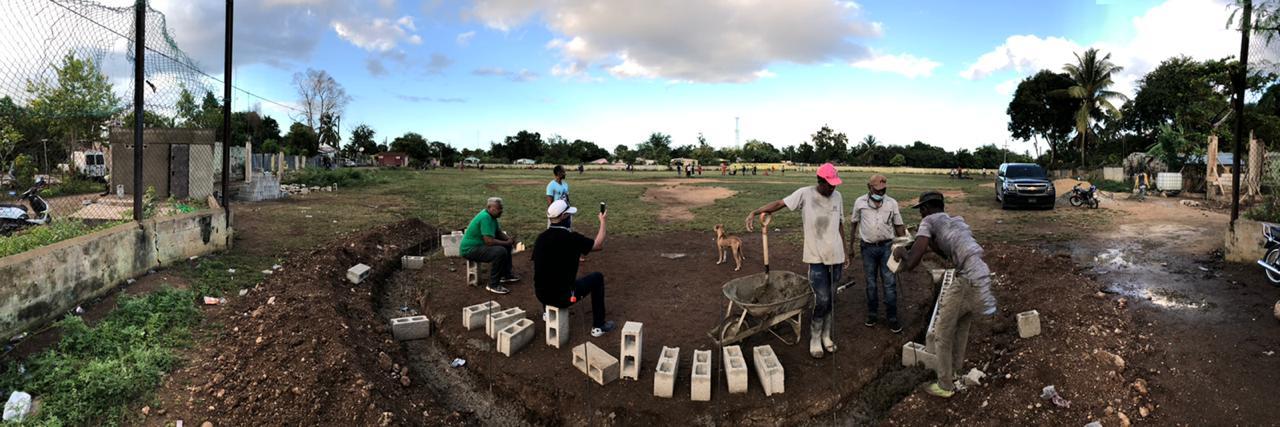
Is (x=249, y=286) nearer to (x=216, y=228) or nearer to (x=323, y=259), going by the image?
(x=323, y=259)

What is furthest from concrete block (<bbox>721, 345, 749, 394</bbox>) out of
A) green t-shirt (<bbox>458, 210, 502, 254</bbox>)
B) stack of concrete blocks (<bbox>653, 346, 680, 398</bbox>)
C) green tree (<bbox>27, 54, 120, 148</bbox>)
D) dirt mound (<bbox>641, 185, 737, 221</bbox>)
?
dirt mound (<bbox>641, 185, 737, 221</bbox>)

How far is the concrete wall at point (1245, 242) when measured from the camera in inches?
312

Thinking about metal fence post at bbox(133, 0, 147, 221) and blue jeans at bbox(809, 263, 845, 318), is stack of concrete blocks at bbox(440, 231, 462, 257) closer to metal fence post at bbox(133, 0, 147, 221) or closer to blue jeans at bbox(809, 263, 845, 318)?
metal fence post at bbox(133, 0, 147, 221)

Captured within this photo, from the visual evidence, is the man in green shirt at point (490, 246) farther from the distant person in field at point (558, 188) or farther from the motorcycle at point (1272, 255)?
the motorcycle at point (1272, 255)

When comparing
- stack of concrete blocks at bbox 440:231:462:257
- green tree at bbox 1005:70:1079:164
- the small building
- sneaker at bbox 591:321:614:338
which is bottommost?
sneaker at bbox 591:321:614:338

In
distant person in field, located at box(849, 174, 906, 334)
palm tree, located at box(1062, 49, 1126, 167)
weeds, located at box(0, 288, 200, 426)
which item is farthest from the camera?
palm tree, located at box(1062, 49, 1126, 167)

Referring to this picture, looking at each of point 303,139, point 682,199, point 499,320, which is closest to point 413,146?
point 303,139

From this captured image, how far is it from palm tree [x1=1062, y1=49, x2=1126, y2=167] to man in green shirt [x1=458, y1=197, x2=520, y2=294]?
1906 inches

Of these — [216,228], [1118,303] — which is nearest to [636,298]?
[1118,303]

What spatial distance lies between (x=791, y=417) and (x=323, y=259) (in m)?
7.55

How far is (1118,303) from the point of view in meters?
6.54

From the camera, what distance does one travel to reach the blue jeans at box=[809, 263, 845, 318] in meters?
5.61

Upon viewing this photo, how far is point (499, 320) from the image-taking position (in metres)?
6.18

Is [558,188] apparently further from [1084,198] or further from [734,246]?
[1084,198]
